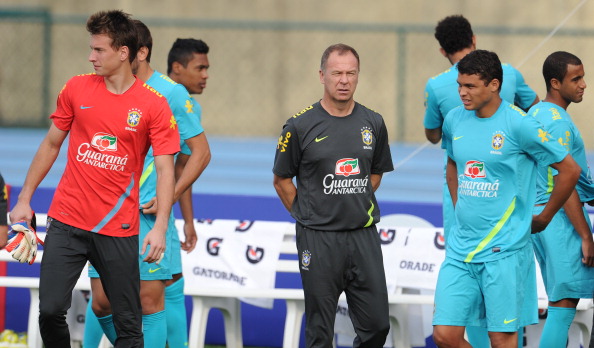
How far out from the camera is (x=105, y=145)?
521cm

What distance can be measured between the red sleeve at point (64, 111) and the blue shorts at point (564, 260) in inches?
103

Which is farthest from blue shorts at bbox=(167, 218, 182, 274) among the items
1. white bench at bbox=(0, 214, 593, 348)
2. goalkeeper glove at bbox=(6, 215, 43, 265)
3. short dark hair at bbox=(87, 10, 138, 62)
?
short dark hair at bbox=(87, 10, 138, 62)

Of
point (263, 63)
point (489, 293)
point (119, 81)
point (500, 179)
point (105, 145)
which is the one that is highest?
point (263, 63)

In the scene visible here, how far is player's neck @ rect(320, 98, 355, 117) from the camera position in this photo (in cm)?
542

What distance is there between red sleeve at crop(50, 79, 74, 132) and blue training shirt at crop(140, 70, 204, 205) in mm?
688

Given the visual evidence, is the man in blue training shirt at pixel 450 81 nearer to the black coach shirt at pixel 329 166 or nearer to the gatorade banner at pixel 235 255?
the black coach shirt at pixel 329 166

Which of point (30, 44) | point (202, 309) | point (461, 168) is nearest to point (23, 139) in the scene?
point (30, 44)

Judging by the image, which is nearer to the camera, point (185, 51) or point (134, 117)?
point (134, 117)

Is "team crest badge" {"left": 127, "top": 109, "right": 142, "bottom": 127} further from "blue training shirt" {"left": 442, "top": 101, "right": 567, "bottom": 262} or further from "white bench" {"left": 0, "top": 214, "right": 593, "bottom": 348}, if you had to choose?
"white bench" {"left": 0, "top": 214, "right": 593, "bottom": 348}

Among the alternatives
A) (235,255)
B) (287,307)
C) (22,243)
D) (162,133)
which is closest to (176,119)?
(162,133)

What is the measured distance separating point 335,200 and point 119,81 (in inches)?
48.6

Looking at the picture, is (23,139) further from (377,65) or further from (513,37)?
(513,37)

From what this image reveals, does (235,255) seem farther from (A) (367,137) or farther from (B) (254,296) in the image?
(A) (367,137)

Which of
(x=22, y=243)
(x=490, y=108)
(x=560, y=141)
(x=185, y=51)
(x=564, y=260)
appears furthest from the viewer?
(x=185, y=51)
